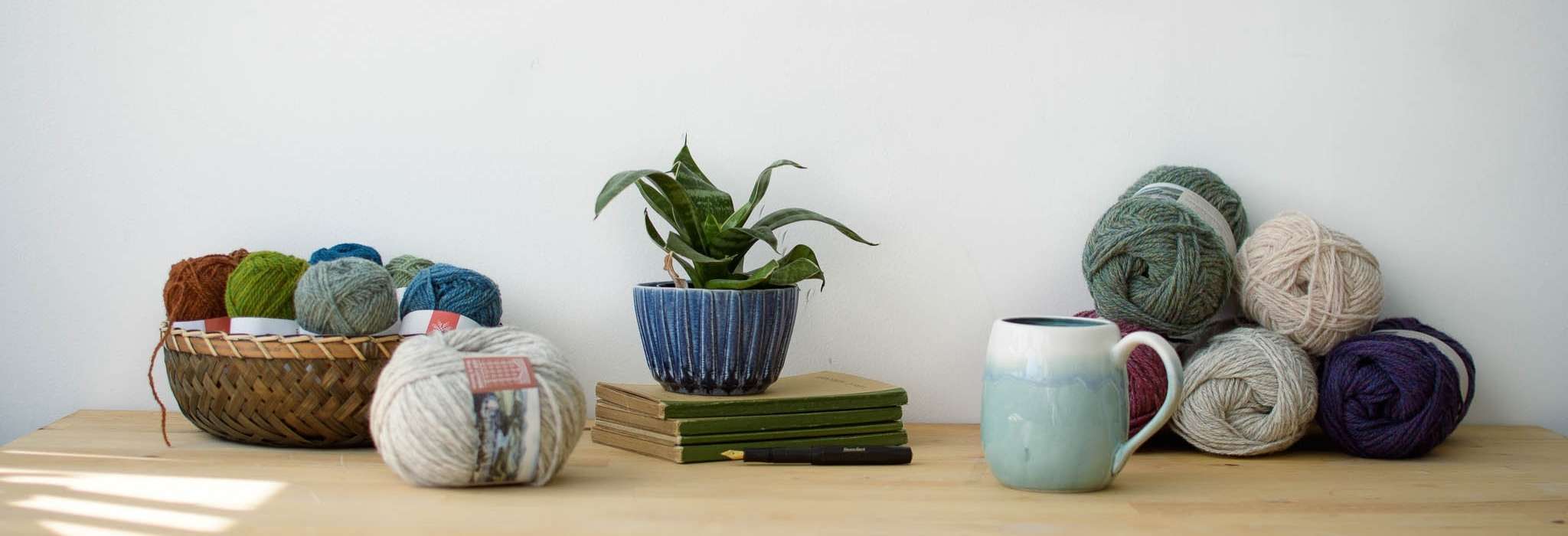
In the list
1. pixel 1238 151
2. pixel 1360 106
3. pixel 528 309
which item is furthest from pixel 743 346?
pixel 1360 106

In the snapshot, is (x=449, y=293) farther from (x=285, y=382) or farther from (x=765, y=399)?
(x=765, y=399)

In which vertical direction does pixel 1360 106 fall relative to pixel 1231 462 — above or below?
above

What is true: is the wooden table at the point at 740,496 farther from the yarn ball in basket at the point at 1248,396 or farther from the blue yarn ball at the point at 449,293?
the blue yarn ball at the point at 449,293

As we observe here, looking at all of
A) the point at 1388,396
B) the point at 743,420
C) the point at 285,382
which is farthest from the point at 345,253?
the point at 1388,396

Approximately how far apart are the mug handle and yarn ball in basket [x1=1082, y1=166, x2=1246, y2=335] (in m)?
0.21

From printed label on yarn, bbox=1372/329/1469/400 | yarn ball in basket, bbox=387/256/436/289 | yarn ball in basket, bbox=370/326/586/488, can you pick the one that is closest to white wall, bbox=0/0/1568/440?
yarn ball in basket, bbox=387/256/436/289

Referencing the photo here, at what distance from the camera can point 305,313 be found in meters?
1.00

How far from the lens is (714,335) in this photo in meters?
1.07

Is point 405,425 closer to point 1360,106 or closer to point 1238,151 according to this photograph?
point 1238,151

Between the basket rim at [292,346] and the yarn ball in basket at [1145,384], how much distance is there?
2.14 ft

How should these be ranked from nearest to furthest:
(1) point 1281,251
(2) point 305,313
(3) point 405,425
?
(3) point 405,425 → (2) point 305,313 → (1) point 1281,251

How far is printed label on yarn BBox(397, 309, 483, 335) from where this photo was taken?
1.06m

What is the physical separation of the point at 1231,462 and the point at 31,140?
1.24m

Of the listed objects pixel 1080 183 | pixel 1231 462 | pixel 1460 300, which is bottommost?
pixel 1231 462
